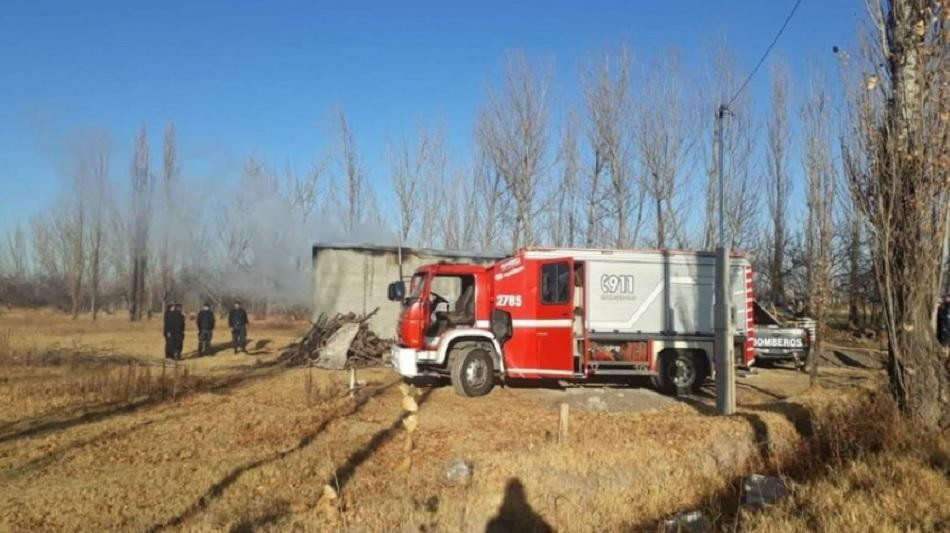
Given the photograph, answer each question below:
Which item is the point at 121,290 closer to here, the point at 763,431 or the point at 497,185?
the point at 497,185

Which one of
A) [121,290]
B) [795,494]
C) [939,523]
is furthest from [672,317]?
[121,290]

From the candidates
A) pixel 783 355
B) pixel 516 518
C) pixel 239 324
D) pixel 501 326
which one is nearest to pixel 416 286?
pixel 501 326

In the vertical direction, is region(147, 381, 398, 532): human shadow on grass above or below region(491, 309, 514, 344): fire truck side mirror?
below

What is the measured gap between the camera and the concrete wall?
22.5 metres

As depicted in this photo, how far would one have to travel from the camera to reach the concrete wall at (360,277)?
2252 cm

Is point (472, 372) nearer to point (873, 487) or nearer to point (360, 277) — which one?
point (873, 487)

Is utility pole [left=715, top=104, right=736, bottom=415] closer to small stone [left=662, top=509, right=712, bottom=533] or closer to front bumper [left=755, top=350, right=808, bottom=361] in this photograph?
small stone [left=662, top=509, right=712, bottom=533]

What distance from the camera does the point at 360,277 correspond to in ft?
74.6

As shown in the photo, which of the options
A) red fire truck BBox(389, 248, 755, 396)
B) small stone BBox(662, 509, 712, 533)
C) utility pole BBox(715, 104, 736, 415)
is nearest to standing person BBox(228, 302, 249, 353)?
red fire truck BBox(389, 248, 755, 396)

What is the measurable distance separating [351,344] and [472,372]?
7.24 m

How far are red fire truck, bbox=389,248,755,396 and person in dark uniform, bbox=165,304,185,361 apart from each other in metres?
9.79

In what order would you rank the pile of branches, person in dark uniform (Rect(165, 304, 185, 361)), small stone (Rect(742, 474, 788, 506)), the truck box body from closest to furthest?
small stone (Rect(742, 474, 788, 506)) < the truck box body < the pile of branches < person in dark uniform (Rect(165, 304, 185, 361))

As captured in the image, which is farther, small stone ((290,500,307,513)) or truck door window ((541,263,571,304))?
truck door window ((541,263,571,304))

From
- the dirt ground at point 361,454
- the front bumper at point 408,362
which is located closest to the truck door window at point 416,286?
the front bumper at point 408,362
